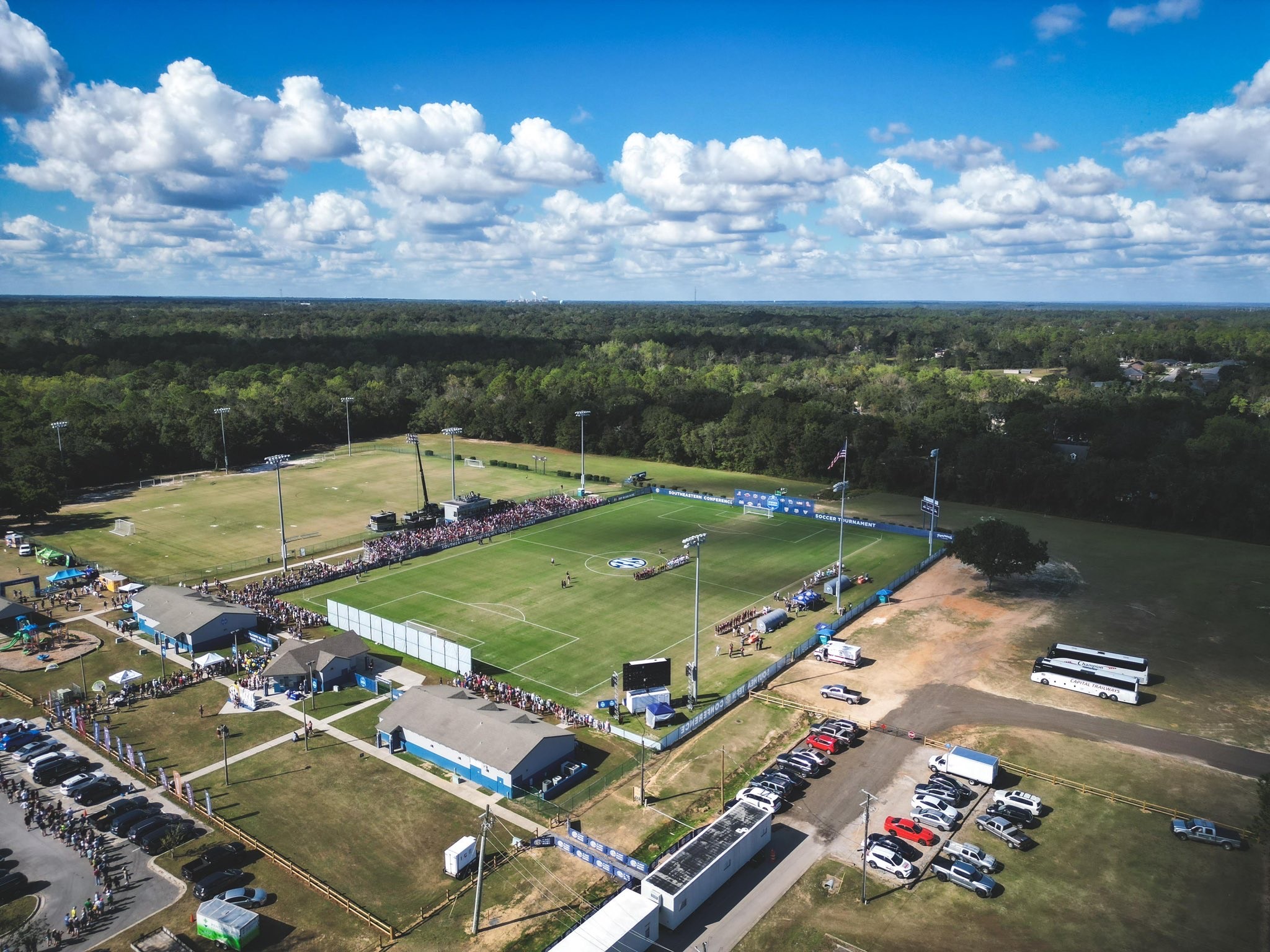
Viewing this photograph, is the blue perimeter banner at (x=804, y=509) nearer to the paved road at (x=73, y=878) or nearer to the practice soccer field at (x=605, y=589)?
the practice soccer field at (x=605, y=589)

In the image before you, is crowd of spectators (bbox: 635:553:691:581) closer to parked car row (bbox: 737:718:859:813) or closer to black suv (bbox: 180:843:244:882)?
parked car row (bbox: 737:718:859:813)

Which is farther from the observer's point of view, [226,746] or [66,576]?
[66,576]

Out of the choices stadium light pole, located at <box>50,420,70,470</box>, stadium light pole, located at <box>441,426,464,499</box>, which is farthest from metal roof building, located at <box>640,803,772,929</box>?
stadium light pole, located at <box>50,420,70,470</box>

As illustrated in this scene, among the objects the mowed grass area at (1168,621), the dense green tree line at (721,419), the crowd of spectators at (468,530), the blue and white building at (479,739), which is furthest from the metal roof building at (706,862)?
the dense green tree line at (721,419)

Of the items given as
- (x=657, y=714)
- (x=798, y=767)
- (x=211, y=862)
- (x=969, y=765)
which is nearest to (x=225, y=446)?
(x=657, y=714)

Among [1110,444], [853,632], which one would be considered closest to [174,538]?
[853,632]

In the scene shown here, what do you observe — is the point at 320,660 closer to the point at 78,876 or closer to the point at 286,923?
the point at 78,876

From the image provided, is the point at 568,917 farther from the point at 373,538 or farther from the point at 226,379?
the point at 226,379
